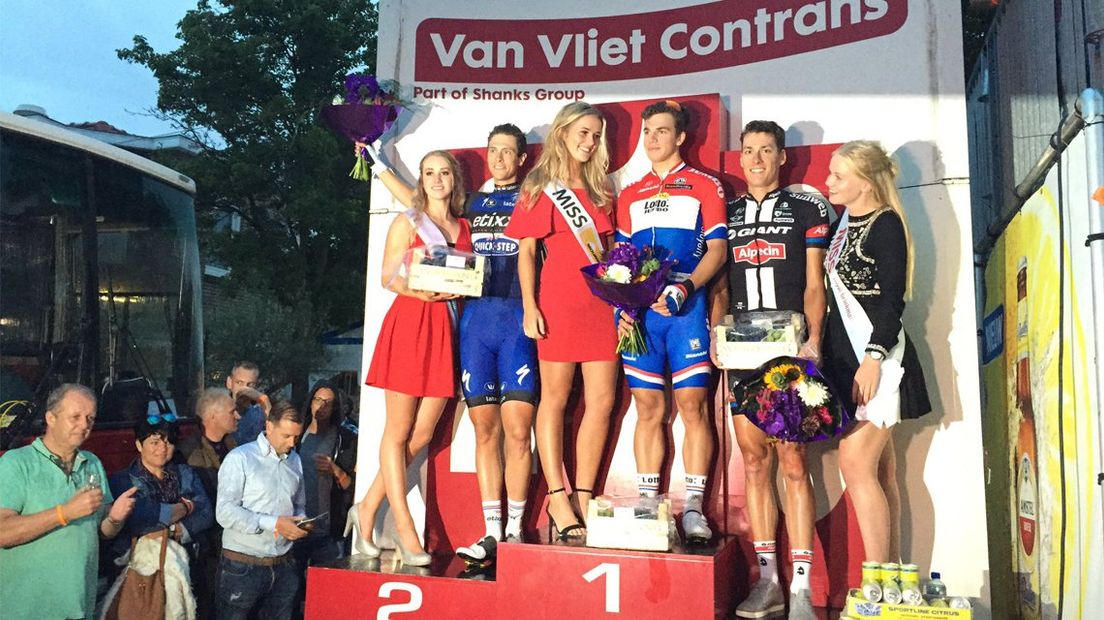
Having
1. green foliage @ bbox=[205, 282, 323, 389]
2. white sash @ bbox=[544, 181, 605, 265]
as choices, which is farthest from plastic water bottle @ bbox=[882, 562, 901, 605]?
green foliage @ bbox=[205, 282, 323, 389]

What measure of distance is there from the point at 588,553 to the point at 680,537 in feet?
1.89

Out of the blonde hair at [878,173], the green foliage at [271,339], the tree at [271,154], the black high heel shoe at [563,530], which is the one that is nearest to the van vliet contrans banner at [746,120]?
the black high heel shoe at [563,530]

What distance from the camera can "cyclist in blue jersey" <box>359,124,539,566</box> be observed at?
4773mm

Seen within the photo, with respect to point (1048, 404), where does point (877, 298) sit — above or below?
above

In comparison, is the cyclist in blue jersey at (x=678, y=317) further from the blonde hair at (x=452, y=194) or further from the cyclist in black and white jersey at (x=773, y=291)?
the blonde hair at (x=452, y=194)

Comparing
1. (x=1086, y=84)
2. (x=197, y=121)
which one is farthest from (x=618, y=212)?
(x=197, y=121)

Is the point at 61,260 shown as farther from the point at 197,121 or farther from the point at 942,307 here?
the point at 197,121

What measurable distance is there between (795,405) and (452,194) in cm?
225

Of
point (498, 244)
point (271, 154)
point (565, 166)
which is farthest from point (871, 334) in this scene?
point (271, 154)

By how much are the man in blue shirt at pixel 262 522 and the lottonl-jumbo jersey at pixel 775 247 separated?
2.38m

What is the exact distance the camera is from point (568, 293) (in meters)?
4.70

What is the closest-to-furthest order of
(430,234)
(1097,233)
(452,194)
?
(1097,233), (430,234), (452,194)

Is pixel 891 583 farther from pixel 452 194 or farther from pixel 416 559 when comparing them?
pixel 452 194

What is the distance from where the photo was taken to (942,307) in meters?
4.58
